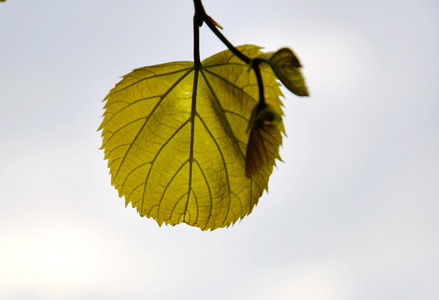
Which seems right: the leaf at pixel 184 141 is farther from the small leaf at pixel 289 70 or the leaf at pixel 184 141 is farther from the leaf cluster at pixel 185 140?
the small leaf at pixel 289 70

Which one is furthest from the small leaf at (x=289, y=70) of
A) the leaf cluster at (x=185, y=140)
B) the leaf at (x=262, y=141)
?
the leaf cluster at (x=185, y=140)

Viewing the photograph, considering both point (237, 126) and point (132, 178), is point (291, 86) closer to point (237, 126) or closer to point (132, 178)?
point (237, 126)

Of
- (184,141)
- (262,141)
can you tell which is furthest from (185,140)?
Result: (262,141)

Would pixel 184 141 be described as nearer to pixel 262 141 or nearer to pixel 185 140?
pixel 185 140

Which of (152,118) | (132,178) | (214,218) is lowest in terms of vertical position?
(214,218)

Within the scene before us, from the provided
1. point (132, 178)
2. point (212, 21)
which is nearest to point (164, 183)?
point (132, 178)

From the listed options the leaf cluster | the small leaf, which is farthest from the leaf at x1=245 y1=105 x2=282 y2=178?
the leaf cluster

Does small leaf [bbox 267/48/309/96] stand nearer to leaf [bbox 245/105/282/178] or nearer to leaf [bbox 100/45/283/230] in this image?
leaf [bbox 245/105/282/178]
